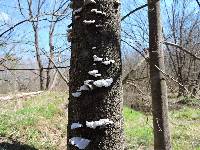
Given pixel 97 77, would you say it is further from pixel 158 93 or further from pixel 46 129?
pixel 46 129

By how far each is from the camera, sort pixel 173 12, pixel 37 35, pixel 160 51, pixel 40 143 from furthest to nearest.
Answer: pixel 173 12 → pixel 37 35 → pixel 40 143 → pixel 160 51

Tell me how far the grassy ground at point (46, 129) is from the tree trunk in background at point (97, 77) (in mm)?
4013

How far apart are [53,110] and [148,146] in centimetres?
257

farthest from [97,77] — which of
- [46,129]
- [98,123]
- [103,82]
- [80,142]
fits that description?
[46,129]

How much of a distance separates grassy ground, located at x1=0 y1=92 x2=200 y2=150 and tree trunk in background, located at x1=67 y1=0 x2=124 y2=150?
4.01 meters

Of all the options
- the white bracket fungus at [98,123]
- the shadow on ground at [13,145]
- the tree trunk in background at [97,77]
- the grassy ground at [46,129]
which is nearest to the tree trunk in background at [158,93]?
the grassy ground at [46,129]

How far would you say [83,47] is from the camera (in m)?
2.65

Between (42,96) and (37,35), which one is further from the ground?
(37,35)

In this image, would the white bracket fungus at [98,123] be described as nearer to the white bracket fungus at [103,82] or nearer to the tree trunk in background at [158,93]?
the white bracket fungus at [103,82]

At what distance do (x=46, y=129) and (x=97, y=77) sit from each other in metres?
6.62

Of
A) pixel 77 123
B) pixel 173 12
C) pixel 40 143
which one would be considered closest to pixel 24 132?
pixel 40 143

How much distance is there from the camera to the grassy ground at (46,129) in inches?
319

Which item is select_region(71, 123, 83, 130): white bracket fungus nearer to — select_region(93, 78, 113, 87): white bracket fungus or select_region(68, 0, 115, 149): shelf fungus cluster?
select_region(68, 0, 115, 149): shelf fungus cluster

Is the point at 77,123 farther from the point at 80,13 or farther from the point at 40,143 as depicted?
the point at 40,143
